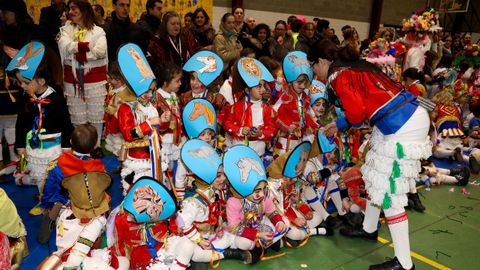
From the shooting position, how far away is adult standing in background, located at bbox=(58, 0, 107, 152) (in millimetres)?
3932

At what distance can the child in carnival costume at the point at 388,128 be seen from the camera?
267cm

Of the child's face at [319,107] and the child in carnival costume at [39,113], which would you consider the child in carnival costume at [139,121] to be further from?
the child's face at [319,107]

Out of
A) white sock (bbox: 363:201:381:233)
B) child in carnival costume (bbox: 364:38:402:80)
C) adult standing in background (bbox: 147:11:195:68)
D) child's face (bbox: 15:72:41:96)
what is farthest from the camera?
adult standing in background (bbox: 147:11:195:68)

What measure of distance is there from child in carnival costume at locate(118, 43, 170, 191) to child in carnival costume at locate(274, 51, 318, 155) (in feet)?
3.96

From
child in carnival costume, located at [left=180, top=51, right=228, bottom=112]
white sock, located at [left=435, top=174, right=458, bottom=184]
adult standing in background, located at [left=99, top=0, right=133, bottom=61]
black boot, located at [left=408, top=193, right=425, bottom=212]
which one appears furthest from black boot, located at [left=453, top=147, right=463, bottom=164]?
adult standing in background, located at [left=99, top=0, right=133, bottom=61]

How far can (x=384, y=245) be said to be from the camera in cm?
333

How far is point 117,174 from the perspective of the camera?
4.33m

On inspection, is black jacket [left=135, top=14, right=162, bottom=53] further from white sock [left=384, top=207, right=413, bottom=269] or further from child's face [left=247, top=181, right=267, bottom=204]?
white sock [left=384, top=207, right=413, bottom=269]

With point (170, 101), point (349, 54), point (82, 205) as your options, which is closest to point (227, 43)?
point (170, 101)

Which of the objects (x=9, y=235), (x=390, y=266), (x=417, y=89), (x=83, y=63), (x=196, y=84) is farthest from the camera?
(x=417, y=89)

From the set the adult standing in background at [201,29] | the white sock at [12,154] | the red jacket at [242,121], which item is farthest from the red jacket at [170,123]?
the adult standing in background at [201,29]

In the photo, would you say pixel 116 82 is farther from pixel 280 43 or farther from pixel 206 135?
pixel 280 43

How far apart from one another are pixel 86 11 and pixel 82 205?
2246 mm

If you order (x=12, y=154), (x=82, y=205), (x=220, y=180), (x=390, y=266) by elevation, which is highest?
(x=220, y=180)
